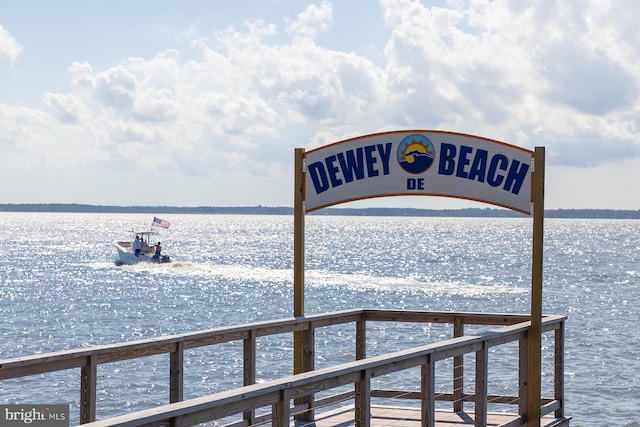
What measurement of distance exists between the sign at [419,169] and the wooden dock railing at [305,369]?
4.14ft

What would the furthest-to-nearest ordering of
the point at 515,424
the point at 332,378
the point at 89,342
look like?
the point at 89,342 < the point at 515,424 < the point at 332,378

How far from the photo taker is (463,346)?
7.93 meters

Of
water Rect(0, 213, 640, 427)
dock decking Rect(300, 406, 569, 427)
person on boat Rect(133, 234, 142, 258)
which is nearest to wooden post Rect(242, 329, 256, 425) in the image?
dock decking Rect(300, 406, 569, 427)

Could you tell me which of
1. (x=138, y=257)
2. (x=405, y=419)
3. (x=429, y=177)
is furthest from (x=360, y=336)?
(x=138, y=257)

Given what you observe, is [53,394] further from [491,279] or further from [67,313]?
[491,279]

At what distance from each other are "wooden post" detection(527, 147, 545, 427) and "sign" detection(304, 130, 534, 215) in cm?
9

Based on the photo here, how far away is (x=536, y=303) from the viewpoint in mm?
9102

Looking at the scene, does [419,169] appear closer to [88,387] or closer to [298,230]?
[298,230]

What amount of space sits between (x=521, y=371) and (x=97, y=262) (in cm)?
7209

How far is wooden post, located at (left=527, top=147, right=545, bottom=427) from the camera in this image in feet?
29.6

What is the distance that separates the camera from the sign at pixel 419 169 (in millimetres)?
9312

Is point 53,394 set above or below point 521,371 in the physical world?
below

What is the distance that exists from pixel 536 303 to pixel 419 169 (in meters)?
1.73

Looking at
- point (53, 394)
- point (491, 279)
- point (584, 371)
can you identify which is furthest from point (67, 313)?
point (491, 279)
